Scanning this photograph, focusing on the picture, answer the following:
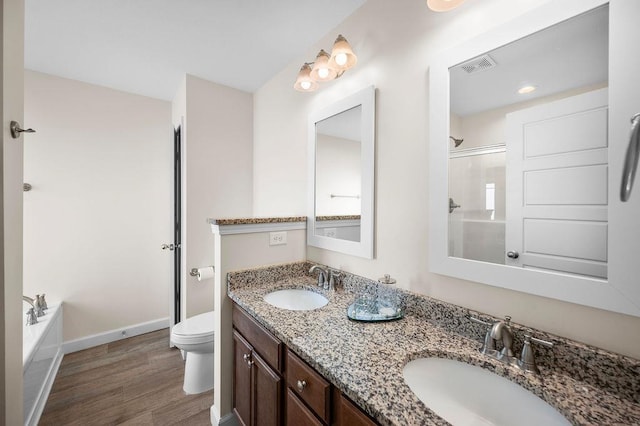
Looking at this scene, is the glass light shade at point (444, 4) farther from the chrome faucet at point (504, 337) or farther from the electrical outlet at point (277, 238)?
the electrical outlet at point (277, 238)

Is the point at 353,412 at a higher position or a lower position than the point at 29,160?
lower

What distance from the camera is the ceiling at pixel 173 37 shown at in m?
1.54

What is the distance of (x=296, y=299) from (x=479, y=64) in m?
1.47

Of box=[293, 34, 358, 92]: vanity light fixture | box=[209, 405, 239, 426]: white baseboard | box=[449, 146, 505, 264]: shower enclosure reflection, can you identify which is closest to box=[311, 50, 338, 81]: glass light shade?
box=[293, 34, 358, 92]: vanity light fixture

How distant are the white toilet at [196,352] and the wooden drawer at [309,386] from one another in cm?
113

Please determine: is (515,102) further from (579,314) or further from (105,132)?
(105,132)

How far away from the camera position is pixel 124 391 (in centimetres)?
192

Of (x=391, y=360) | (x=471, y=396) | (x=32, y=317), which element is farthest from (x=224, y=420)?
(x=32, y=317)

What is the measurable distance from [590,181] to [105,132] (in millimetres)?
3426

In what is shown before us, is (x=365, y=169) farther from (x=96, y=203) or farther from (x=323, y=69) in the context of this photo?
(x=96, y=203)

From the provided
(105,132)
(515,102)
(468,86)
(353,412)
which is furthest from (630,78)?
(105,132)

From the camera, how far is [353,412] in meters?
0.73

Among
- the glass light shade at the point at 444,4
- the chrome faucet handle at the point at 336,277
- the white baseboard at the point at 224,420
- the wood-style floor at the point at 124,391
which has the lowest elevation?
the wood-style floor at the point at 124,391

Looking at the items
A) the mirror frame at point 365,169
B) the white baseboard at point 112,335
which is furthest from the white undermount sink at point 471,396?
the white baseboard at point 112,335
